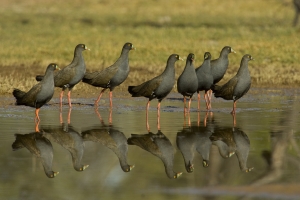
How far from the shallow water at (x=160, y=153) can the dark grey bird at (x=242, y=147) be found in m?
0.02

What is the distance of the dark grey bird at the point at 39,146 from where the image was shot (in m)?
10.6

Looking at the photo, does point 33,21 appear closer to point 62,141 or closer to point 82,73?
point 82,73

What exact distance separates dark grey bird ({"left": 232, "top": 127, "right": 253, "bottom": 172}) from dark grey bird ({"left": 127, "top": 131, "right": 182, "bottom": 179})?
38.5 inches

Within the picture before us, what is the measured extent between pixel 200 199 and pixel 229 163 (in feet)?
7.86

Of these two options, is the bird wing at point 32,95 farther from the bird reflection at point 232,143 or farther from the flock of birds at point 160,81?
the bird reflection at point 232,143

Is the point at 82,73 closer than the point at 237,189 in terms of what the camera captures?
No

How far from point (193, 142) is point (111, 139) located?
1.40 meters

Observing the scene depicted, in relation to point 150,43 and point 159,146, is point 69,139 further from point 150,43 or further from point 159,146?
point 150,43

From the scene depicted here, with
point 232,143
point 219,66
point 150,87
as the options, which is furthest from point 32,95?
point 219,66

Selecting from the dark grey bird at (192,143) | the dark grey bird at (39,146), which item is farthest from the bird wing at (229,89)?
the dark grey bird at (39,146)

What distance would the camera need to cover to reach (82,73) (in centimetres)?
1792

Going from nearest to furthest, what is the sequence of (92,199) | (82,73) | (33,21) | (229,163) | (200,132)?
(92,199)
(229,163)
(200,132)
(82,73)
(33,21)

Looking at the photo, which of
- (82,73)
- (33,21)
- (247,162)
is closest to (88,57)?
(82,73)

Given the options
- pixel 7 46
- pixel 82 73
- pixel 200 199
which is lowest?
pixel 200 199
